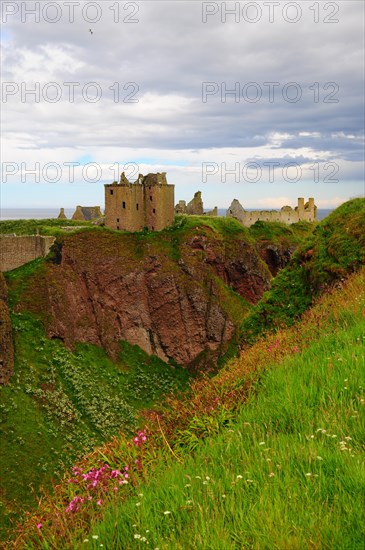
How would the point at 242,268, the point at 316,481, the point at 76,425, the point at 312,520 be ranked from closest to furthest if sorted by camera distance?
the point at 312,520
the point at 316,481
the point at 76,425
the point at 242,268

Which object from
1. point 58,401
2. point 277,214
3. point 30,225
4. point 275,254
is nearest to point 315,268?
point 58,401

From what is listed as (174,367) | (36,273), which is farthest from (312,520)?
(174,367)

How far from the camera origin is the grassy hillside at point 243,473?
16.6ft

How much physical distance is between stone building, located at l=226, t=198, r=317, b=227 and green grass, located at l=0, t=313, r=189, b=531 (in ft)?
101

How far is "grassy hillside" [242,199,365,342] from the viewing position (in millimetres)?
20344

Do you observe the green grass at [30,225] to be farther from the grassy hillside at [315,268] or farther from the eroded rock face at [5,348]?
the grassy hillside at [315,268]

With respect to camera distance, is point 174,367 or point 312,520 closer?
point 312,520

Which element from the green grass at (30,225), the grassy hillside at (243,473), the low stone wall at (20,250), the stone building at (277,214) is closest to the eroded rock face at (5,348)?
the low stone wall at (20,250)

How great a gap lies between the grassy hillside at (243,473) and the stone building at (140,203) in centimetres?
5514

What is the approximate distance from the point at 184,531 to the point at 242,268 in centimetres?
6328

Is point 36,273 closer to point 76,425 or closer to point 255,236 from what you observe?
point 76,425

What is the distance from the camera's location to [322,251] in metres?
22.2

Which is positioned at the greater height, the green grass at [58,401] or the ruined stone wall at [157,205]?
the ruined stone wall at [157,205]

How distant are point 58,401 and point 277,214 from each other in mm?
54232
